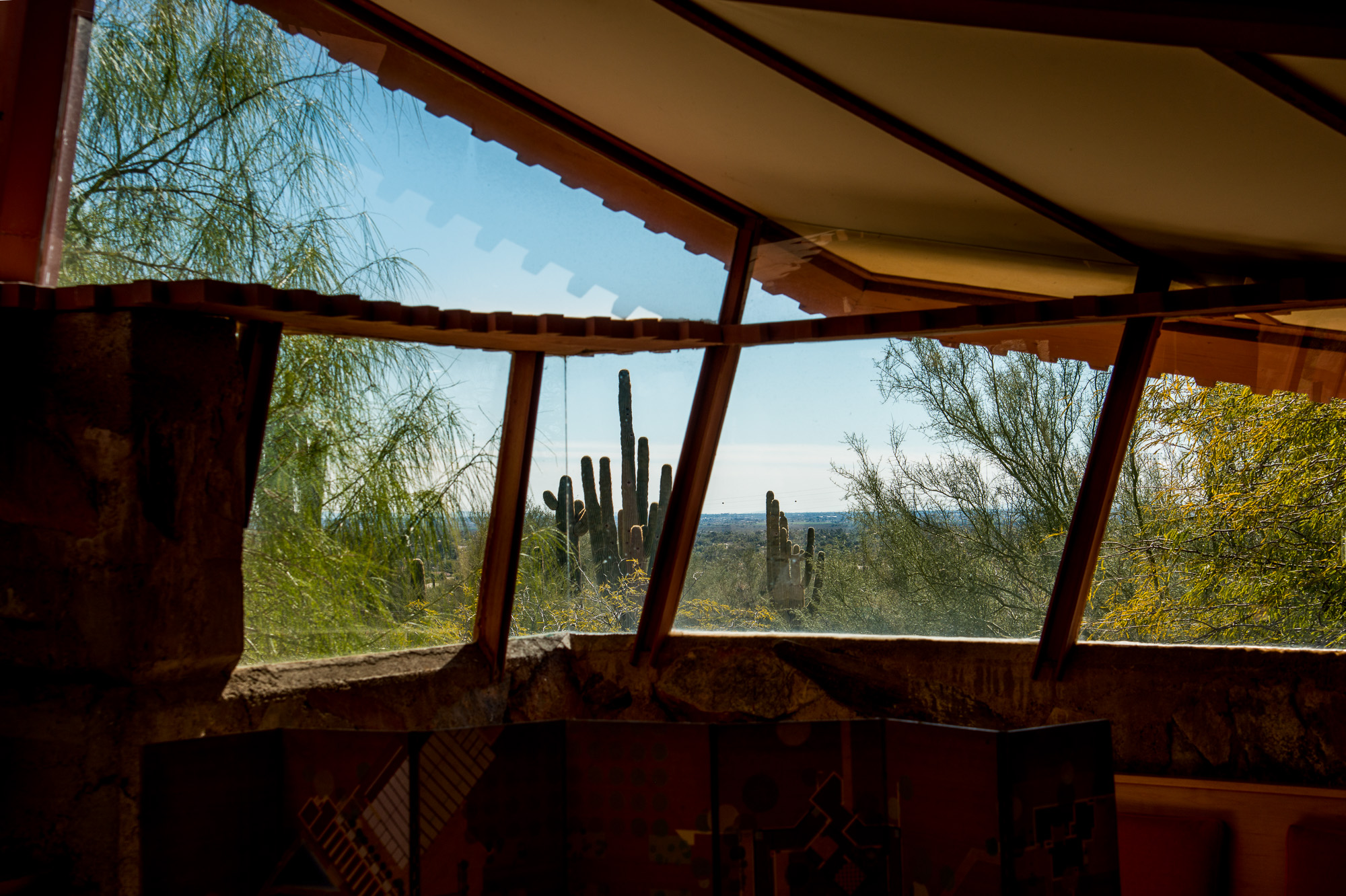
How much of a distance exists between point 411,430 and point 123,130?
5.41ft

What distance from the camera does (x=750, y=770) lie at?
2271mm

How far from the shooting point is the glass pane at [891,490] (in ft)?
12.7

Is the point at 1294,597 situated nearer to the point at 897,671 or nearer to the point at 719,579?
the point at 897,671

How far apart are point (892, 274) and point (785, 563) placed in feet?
4.89

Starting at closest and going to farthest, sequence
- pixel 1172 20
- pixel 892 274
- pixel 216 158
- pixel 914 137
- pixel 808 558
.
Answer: pixel 1172 20, pixel 914 137, pixel 216 158, pixel 892 274, pixel 808 558

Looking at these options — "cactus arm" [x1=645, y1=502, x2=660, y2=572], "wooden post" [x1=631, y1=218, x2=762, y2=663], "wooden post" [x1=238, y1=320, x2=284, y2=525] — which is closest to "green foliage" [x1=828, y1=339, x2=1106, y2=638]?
"wooden post" [x1=631, y1=218, x2=762, y2=663]

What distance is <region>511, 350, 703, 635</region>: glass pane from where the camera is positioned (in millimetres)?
4418

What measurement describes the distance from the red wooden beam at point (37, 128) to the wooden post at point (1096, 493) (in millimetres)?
4229

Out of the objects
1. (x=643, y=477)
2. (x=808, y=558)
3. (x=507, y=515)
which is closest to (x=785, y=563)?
(x=808, y=558)

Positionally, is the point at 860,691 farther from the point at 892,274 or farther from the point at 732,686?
the point at 892,274

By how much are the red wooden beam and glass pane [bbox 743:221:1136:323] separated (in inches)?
114

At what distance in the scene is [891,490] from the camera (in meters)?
4.16

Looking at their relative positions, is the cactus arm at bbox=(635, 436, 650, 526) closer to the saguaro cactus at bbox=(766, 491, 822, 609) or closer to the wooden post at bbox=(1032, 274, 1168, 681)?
the saguaro cactus at bbox=(766, 491, 822, 609)

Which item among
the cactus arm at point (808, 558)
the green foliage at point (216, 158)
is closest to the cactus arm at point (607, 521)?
the cactus arm at point (808, 558)
